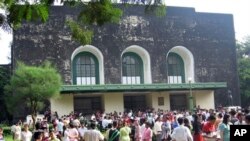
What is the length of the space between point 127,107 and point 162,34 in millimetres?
6591

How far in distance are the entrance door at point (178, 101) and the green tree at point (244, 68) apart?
8.33 metres

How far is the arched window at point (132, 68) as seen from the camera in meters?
34.0

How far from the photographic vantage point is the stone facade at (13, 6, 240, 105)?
31031mm

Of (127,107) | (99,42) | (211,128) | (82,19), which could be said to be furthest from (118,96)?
(82,19)

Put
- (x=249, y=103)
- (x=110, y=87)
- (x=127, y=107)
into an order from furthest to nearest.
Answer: (x=249, y=103), (x=127, y=107), (x=110, y=87)

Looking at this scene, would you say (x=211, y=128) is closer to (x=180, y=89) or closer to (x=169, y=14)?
(x=180, y=89)

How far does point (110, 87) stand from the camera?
102 feet

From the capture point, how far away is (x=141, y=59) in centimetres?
3494

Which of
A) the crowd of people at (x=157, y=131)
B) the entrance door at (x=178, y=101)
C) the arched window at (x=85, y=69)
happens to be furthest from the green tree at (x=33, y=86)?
the entrance door at (x=178, y=101)

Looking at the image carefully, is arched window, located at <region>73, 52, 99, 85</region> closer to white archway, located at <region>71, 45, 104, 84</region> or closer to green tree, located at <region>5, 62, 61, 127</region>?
white archway, located at <region>71, 45, 104, 84</region>

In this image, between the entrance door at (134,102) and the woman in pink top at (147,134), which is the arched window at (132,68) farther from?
the woman in pink top at (147,134)

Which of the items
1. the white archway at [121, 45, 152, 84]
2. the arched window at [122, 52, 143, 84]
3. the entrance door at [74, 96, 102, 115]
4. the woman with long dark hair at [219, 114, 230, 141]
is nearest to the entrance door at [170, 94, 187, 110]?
the white archway at [121, 45, 152, 84]

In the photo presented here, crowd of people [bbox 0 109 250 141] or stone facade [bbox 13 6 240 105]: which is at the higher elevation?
stone facade [bbox 13 6 240 105]

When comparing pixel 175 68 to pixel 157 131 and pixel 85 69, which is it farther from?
pixel 157 131
